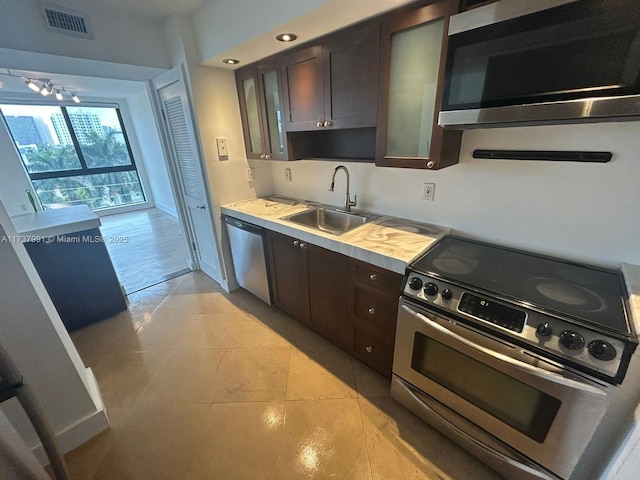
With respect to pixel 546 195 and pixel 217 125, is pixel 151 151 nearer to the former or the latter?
pixel 217 125

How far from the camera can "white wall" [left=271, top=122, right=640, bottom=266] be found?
1.18 metres

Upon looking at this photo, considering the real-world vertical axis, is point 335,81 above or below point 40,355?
above

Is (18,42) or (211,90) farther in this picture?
(211,90)

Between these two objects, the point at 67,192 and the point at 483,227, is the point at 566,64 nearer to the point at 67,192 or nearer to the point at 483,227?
the point at 483,227

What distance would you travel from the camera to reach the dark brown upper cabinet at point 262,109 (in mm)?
2119

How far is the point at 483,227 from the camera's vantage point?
1.62 metres

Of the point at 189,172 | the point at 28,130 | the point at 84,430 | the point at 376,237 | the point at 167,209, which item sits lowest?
the point at 84,430

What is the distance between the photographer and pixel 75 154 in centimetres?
555

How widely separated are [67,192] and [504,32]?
7646 mm

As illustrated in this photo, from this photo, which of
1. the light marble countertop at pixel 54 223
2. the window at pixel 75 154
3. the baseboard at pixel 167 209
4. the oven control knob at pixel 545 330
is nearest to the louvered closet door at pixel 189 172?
the light marble countertop at pixel 54 223

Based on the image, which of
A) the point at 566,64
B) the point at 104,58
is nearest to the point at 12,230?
the point at 104,58

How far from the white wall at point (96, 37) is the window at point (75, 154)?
4.54 meters

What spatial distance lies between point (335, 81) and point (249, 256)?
1597 millimetres

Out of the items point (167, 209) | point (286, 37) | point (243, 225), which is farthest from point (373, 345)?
point (167, 209)
